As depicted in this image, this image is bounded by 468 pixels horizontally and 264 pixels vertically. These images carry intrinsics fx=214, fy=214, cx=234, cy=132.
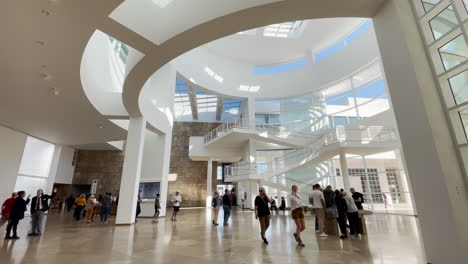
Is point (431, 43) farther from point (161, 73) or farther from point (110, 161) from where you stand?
point (110, 161)

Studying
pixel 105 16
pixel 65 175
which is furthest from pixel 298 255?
pixel 65 175

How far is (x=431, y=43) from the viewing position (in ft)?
12.0

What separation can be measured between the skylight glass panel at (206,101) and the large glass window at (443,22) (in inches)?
780

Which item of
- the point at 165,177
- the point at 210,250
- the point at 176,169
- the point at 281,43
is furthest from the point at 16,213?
the point at 281,43

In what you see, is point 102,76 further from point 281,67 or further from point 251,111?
point 281,67

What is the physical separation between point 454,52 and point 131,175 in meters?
10.8

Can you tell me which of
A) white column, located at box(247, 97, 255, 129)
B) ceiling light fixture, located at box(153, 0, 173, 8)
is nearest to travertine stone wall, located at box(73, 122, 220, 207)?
white column, located at box(247, 97, 255, 129)

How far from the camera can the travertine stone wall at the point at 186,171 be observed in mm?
23984

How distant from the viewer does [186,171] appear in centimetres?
2455

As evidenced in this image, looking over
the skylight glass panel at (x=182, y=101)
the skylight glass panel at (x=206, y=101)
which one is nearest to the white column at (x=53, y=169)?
the skylight glass panel at (x=182, y=101)

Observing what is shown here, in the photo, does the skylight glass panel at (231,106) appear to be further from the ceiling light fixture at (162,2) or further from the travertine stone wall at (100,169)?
the ceiling light fixture at (162,2)

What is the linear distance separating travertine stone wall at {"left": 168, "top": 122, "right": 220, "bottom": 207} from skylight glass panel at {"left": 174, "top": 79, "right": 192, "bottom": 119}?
1620 mm

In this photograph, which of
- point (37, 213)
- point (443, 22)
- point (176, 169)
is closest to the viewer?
point (443, 22)

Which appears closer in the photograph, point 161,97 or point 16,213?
point 16,213
